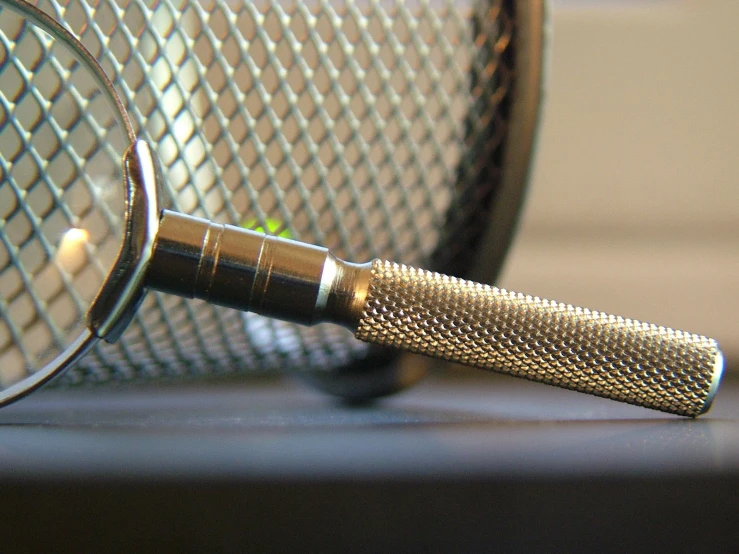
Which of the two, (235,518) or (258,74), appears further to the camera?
(258,74)

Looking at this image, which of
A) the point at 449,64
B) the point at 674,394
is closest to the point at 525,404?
the point at 674,394

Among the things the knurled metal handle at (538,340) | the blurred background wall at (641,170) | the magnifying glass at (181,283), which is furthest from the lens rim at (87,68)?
the blurred background wall at (641,170)

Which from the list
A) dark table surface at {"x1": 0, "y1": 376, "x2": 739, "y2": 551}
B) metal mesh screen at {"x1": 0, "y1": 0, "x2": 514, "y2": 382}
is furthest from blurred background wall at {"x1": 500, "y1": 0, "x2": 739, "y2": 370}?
dark table surface at {"x1": 0, "y1": 376, "x2": 739, "y2": 551}

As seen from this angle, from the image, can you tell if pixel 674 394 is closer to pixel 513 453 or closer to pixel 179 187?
pixel 513 453

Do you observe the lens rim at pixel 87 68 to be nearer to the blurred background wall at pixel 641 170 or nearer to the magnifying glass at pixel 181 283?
the magnifying glass at pixel 181 283

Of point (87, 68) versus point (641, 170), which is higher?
point (87, 68)

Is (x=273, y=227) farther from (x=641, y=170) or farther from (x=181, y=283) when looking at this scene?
(x=641, y=170)

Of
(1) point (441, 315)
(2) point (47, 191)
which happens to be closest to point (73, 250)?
(2) point (47, 191)
